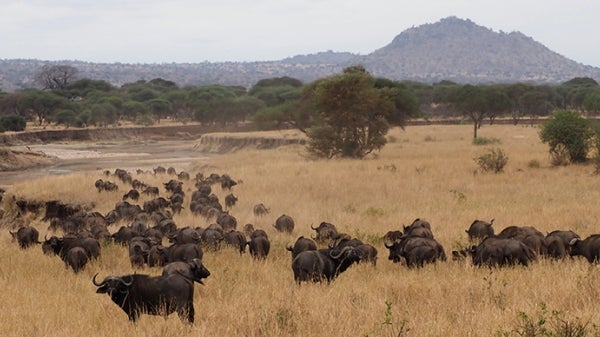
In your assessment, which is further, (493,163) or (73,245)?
(493,163)

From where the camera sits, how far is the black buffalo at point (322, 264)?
11.3 meters

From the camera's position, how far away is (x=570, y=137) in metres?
32.7

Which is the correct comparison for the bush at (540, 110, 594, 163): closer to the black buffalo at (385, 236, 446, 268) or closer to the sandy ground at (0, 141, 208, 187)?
the black buffalo at (385, 236, 446, 268)

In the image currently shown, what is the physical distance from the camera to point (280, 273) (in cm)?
1240

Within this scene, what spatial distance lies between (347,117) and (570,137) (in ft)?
49.6

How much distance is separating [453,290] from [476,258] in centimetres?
228

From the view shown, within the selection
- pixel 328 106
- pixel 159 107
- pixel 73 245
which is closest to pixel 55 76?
pixel 159 107

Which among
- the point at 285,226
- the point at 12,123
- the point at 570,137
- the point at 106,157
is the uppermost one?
the point at 570,137

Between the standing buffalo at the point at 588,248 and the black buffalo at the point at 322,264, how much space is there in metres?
4.39

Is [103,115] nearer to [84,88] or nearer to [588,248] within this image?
[84,88]

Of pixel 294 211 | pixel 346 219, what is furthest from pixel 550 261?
pixel 294 211

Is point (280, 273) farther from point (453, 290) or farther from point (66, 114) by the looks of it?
point (66, 114)

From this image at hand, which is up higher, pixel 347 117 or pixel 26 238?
pixel 347 117

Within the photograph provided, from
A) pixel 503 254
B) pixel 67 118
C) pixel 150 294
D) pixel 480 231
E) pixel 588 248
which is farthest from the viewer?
pixel 67 118
